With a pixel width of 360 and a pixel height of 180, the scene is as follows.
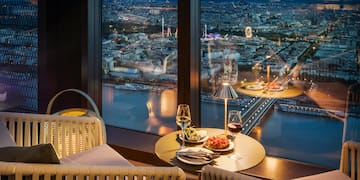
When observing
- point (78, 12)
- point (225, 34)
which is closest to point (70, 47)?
point (78, 12)

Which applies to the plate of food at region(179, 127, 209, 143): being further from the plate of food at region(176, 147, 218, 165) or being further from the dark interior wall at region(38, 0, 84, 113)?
the dark interior wall at region(38, 0, 84, 113)

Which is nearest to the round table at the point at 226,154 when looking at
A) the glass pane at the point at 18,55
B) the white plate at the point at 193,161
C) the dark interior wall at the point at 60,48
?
the white plate at the point at 193,161

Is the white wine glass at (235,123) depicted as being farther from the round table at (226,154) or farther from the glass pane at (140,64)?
the glass pane at (140,64)

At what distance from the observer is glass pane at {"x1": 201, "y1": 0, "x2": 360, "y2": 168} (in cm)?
351

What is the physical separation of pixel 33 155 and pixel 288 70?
2.18 metres

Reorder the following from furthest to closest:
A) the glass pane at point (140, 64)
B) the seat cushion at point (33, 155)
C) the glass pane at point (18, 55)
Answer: the glass pane at point (18, 55) → the glass pane at point (140, 64) → the seat cushion at point (33, 155)

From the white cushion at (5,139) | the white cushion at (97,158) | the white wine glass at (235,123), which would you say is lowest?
the white cushion at (97,158)

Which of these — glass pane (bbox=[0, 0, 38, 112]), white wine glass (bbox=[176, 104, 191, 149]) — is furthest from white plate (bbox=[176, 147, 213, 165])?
glass pane (bbox=[0, 0, 38, 112])

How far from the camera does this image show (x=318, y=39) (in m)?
3.57

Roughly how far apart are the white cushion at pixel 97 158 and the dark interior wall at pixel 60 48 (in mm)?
1632

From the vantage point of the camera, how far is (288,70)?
3.72 metres

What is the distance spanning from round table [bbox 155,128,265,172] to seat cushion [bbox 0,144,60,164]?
78 centimetres

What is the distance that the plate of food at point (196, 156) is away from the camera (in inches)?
107

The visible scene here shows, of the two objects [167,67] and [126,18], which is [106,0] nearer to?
[126,18]
